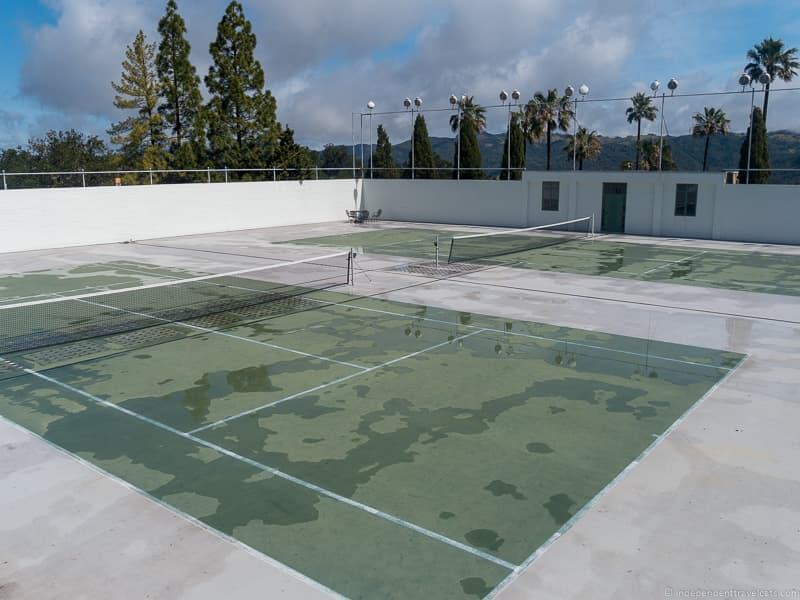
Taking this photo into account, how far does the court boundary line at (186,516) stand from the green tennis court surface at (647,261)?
1516cm

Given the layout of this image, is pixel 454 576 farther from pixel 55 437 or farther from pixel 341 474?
pixel 55 437

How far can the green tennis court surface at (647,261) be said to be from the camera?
752 inches

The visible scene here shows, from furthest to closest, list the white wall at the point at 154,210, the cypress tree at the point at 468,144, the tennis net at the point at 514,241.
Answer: the cypress tree at the point at 468,144 < the white wall at the point at 154,210 < the tennis net at the point at 514,241

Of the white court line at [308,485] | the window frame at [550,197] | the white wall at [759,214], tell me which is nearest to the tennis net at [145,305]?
the white court line at [308,485]

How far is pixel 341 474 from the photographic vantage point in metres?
7.58

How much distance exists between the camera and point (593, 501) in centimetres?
693

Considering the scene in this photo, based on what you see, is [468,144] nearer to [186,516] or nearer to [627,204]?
[627,204]

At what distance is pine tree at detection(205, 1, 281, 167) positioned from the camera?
121ft

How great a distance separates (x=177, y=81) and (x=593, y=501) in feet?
122

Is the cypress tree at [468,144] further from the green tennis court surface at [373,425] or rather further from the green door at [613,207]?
the green tennis court surface at [373,425]

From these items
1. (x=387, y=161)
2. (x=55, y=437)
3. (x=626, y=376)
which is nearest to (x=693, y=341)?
(x=626, y=376)

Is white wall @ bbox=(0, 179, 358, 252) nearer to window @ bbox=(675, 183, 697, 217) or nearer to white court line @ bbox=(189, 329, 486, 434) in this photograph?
window @ bbox=(675, 183, 697, 217)

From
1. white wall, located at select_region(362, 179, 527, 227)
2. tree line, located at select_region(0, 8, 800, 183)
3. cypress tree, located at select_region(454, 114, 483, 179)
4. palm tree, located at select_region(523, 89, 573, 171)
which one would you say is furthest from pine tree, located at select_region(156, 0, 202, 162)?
palm tree, located at select_region(523, 89, 573, 171)

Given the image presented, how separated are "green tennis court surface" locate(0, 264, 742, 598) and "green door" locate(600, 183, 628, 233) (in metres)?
18.2
